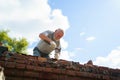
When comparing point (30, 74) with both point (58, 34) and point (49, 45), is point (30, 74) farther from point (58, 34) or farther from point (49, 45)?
point (58, 34)

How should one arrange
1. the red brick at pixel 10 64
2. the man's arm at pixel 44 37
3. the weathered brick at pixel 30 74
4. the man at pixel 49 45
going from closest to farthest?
the red brick at pixel 10 64, the weathered brick at pixel 30 74, the man's arm at pixel 44 37, the man at pixel 49 45

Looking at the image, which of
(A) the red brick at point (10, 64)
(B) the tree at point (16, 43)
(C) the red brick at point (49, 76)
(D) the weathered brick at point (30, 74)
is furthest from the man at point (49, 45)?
(B) the tree at point (16, 43)

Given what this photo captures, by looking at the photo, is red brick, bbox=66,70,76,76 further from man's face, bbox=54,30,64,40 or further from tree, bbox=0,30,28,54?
tree, bbox=0,30,28,54

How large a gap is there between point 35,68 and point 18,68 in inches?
11.9

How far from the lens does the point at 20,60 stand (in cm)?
453

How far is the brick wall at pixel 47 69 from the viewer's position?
4.43m

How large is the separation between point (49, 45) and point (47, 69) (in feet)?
4.67

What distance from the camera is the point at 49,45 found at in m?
6.07

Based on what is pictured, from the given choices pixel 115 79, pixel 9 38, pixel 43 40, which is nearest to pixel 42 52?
pixel 43 40

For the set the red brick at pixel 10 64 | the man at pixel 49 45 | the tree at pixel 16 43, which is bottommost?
the red brick at pixel 10 64

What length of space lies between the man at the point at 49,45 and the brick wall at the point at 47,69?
3.56 feet

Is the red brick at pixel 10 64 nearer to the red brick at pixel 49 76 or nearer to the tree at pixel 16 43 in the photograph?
the red brick at pixel 49 76

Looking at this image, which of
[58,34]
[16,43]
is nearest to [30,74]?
[58,34]

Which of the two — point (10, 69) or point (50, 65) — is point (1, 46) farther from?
point (50, 65)
